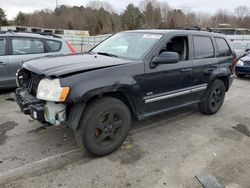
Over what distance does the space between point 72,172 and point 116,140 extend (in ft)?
2.58

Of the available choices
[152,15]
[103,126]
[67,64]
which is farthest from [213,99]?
[152,15]

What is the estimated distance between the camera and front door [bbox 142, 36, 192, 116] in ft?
12.7

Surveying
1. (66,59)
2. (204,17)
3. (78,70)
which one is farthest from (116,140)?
(204,17)

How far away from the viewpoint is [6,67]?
6.02 m

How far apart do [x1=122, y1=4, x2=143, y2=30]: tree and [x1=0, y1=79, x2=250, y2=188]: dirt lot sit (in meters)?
59.3

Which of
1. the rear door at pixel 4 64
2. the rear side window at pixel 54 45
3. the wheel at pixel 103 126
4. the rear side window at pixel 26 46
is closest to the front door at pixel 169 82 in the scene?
the wheel at pixel 103 126

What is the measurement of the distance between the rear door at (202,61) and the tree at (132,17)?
2298 inches

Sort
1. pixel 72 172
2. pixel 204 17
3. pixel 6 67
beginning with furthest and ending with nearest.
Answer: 1. pixel 204 17
2. pixel 6 67
3. pixel 72 172

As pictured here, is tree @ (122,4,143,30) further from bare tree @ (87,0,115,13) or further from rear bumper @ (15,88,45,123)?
rear bumper @ (15,88,45,123)

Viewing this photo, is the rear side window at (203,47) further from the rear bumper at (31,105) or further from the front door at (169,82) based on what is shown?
the rear bumper at (31,105)

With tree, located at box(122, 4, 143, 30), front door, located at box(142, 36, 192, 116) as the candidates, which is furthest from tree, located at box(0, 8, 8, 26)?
front door, located at box(142, 36, 192, 116)

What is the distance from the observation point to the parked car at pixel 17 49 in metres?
6.05

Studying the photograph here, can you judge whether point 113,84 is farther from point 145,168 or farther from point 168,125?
point 168,125

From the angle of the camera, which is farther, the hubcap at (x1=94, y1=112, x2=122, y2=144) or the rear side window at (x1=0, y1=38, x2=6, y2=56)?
the rear side window at (x1=0, y1=38, x2=6, y2=56)
